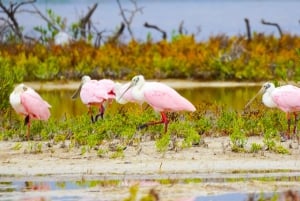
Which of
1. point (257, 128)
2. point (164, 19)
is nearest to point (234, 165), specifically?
point (257, 128)

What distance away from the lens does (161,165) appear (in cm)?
1249

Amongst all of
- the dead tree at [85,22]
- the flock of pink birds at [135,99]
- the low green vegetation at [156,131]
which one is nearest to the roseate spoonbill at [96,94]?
the flock of pink birds at [135,99]

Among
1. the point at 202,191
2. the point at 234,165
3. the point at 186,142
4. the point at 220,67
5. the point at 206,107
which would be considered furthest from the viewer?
the point at 220,67

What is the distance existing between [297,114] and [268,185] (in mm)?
4289

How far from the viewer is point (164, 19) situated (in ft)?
193

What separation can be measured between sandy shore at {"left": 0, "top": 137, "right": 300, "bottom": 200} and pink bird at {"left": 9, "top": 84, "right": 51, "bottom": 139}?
0.89m

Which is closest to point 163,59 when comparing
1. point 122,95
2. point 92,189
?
point 122,95

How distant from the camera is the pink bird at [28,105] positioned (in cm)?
1476

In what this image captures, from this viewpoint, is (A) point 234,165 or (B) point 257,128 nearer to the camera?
(A) point 234,165

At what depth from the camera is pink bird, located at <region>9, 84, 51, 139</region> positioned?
48.4ft

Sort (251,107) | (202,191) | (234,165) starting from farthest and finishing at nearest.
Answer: (251,107)
(234,165)
(202,191)

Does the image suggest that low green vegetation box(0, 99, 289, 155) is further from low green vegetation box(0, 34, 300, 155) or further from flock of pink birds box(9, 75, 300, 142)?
low green vegetation box(0, 34, 300, 155)

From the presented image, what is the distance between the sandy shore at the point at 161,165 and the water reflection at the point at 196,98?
Result: 15.1ft

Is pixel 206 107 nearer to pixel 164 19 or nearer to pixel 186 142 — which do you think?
pixel 186 142
